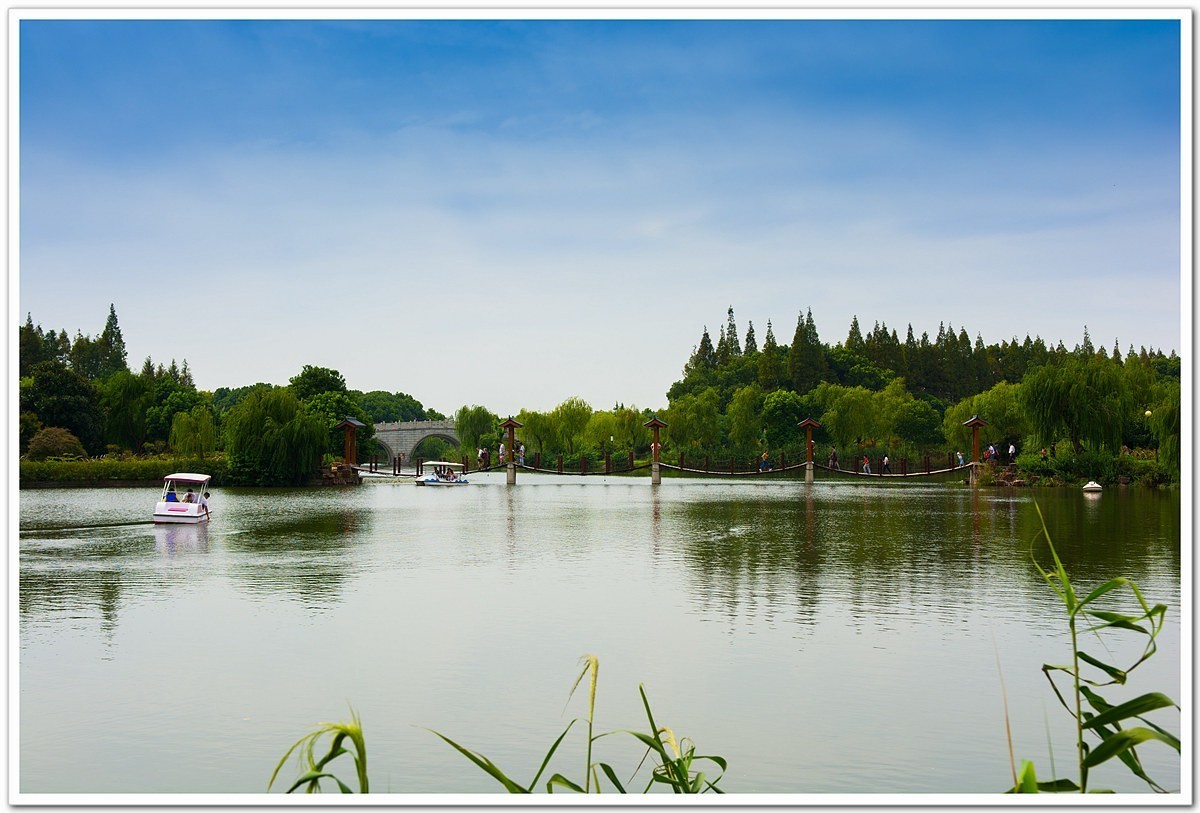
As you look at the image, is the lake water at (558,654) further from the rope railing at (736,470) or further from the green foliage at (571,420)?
the green foliage at (571,420)

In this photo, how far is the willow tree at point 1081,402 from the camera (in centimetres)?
3953

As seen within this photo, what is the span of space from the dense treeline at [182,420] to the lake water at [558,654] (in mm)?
27040

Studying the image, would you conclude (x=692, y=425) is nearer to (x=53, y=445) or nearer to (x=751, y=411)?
(x=751, y=411)

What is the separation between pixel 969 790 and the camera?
21.5 feet

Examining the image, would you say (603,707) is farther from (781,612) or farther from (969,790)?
(781,612)

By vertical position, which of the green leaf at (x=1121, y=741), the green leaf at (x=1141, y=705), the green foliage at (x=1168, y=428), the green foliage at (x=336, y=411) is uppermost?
the green foliage at (x=336, y=411)

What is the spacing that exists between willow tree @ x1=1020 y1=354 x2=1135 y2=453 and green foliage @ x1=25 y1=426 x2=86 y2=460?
150 feet

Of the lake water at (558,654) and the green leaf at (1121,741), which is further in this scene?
Result: the lake water at (558,654)

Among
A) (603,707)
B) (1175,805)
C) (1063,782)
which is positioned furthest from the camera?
(603,707)

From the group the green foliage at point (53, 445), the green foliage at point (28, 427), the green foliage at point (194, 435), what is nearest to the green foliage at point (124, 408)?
the green foliage at point (53, 445)

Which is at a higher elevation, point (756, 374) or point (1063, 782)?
point (756, 374)

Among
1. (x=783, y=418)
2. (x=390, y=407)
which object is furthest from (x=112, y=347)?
(x=783, y=418)

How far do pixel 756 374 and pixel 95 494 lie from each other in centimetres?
6008

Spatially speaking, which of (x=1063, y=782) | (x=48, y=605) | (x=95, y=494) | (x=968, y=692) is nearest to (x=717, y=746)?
(x=968, y=692)
